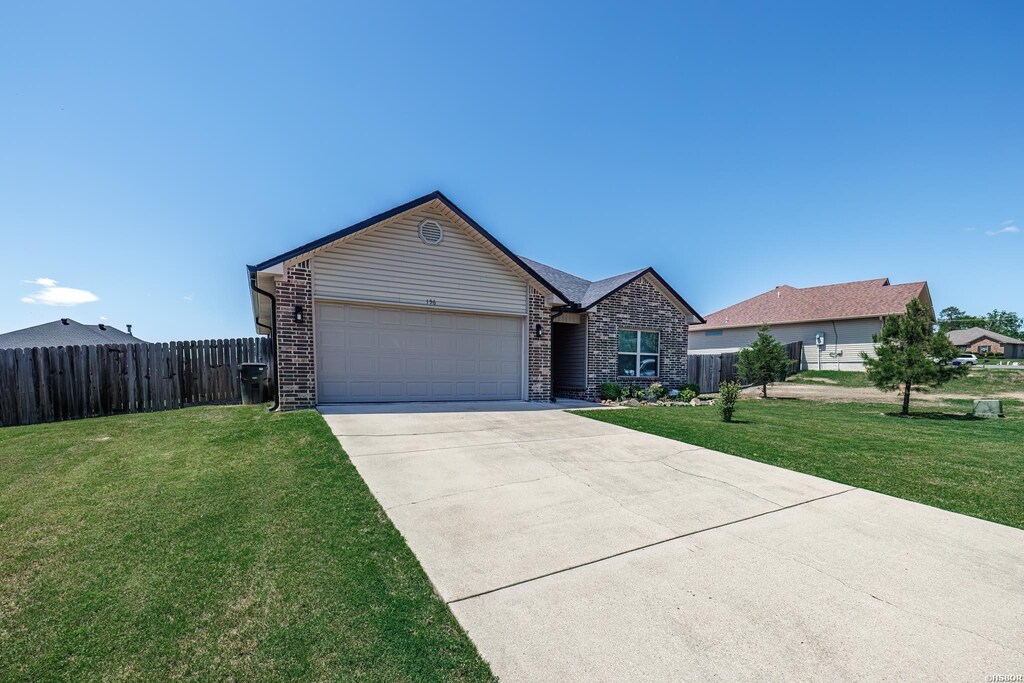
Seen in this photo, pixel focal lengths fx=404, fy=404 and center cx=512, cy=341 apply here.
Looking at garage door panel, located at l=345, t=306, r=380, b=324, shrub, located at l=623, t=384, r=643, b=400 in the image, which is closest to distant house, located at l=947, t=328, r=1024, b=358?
shrub, located at l=623, t=384, r=643, b=400

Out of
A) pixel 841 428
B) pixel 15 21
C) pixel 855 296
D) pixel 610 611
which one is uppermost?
pixel 15 21

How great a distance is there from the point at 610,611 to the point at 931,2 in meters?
12.6

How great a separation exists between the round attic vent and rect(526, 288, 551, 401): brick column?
9.44ft

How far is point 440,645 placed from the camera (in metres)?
2.10

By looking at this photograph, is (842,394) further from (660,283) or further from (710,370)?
(660,283)

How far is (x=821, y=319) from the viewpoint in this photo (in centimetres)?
2422

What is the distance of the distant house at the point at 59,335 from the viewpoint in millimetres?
19844

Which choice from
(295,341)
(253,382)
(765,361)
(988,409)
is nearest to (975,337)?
(765,361)

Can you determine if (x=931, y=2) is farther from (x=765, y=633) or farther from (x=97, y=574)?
(x=97, y=574)

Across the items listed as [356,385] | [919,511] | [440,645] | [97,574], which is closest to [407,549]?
[440,645]

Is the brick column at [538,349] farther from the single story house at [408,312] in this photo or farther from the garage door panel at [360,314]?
the garage door panel at [360,314]

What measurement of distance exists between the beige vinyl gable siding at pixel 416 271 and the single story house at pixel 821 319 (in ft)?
68.4

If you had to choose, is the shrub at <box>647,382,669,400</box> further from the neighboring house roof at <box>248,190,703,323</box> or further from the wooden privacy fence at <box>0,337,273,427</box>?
the wooden privacy fence at <box>0,337,273,427</box>

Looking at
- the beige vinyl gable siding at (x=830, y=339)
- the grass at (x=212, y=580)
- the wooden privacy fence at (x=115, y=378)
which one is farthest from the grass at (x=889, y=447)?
the beige vinyl gable siding at (x=830, y=339)
